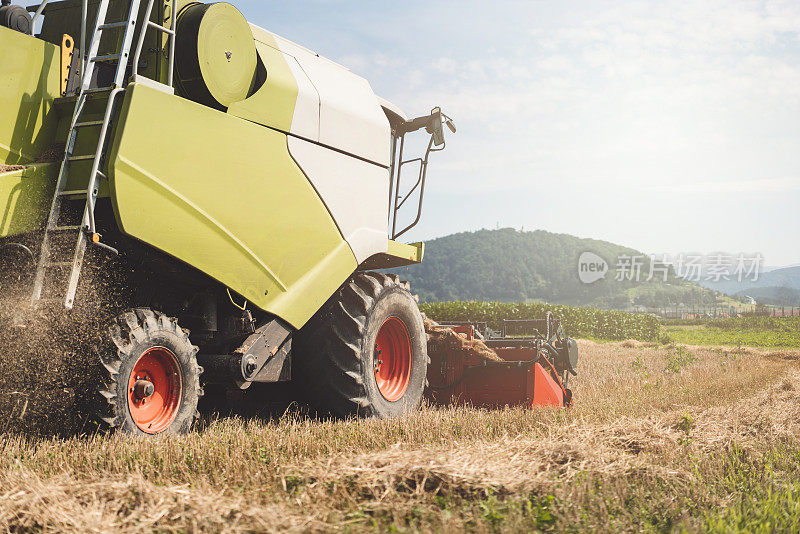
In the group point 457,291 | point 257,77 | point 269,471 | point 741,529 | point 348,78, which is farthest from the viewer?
point 457,291

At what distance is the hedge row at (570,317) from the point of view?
2861 cm

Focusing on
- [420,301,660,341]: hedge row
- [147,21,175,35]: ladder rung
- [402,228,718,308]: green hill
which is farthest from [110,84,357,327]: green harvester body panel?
[402,228,718,308]: green hill

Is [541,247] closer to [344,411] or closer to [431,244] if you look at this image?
[431,244]

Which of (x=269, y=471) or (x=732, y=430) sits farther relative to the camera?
(x=732, y=430)

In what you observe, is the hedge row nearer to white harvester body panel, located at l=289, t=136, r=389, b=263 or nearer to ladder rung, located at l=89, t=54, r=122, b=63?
white harvester body panel, located at l=289, t=136, r=389, b=263

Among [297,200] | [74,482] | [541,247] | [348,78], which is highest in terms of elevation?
[541,247]

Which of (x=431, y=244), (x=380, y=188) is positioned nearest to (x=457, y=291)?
(x=431, y=244)

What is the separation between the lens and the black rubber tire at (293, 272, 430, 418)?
17.8 feet

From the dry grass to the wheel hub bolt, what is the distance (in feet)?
0.92

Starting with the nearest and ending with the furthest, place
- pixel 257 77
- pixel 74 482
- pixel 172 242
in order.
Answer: pixel 74 482, pixel 172 242, pixel 257 77

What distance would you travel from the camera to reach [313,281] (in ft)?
17.2

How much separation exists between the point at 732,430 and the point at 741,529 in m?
2.60

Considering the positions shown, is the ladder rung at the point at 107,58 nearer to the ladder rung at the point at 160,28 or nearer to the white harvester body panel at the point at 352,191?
the ladder rung at the point at 160,28

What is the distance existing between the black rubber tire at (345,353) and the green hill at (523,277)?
114 meters
